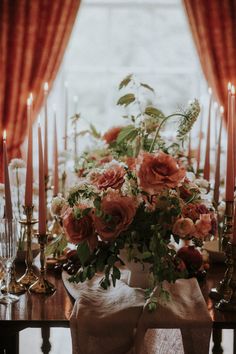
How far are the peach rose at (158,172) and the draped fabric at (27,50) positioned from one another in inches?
111

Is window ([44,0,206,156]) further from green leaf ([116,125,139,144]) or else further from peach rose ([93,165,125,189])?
peach rose ([93,165,125,189])

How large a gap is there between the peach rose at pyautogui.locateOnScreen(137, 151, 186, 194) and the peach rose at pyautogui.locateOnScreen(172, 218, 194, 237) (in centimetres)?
10

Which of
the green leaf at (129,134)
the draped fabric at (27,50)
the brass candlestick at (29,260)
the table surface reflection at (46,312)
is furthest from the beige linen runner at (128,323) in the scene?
the draped fabric at (27,50)

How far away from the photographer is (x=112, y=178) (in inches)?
60.7

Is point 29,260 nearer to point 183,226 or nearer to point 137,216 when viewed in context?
point 137,216

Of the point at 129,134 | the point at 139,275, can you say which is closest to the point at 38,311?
the point at 139,275

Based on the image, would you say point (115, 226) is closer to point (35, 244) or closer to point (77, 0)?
point (35, 244)

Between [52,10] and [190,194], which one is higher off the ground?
[52,10]

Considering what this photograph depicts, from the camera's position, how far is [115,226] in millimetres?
1501

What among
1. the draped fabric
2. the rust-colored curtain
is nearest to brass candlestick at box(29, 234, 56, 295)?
the draped fabric

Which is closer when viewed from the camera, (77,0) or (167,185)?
(167,185)

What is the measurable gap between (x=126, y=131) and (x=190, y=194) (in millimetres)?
415

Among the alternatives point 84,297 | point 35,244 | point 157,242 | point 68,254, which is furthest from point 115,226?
point 35,244

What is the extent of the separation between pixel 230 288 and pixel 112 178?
45 centimetres
